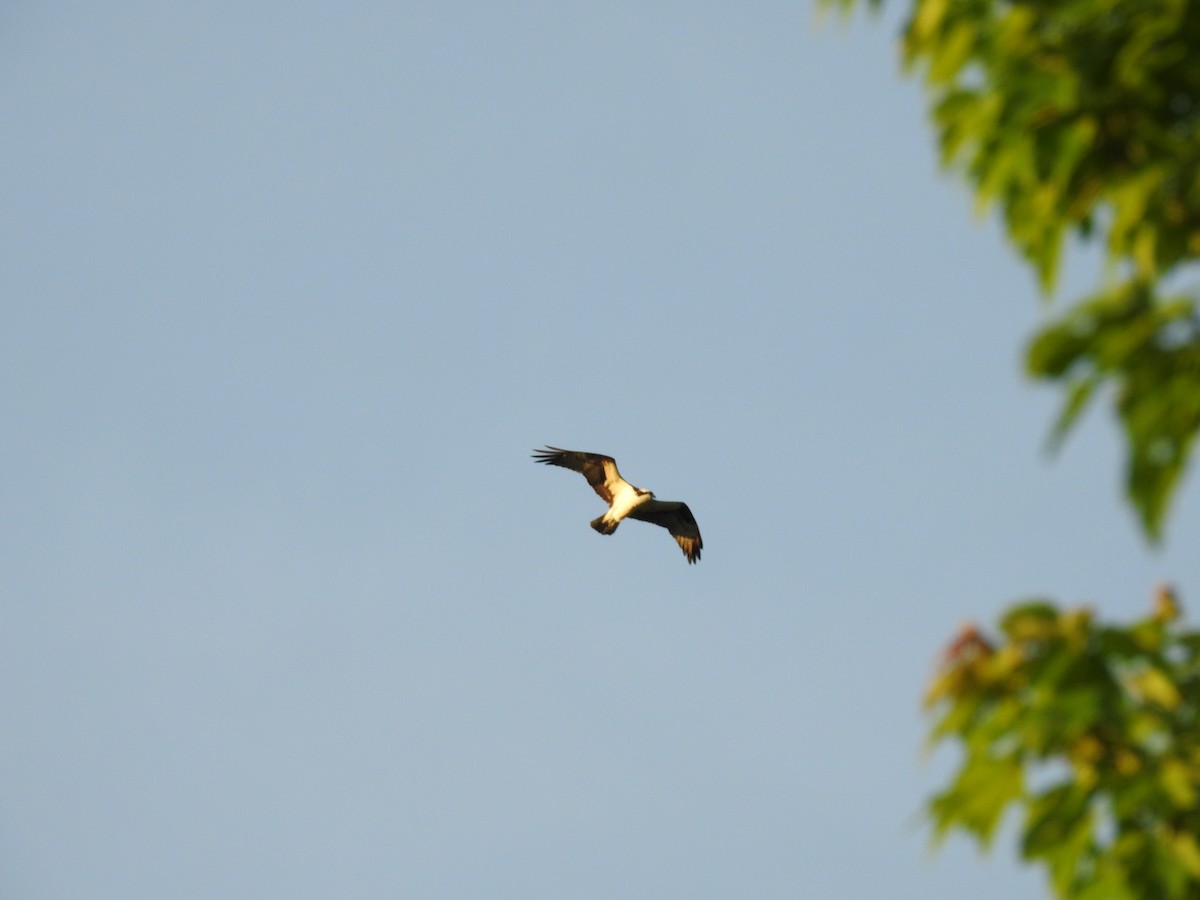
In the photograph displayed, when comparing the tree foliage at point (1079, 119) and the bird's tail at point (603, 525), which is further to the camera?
the bird's tail at point (603, 525)

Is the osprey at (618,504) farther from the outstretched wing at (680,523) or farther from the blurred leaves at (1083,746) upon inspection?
the blurred leaves at (1083,746)

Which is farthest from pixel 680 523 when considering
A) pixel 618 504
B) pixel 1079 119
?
pixel 1079 119

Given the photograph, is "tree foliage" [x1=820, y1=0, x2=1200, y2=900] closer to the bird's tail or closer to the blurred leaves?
the blurred leaves

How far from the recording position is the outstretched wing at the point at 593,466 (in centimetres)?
2934

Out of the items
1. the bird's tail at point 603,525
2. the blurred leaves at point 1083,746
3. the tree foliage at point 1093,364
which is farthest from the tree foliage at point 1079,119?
the bird's tail at point 603,525

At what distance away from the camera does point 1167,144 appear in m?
4.99

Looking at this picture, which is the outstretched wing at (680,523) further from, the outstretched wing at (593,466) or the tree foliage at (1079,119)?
the tree foliage at (1079,119)

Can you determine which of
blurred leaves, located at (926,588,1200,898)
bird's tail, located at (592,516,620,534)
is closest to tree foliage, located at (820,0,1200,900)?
blurred leaves, located at (926,588,1200,898)

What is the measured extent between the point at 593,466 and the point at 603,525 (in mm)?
1691

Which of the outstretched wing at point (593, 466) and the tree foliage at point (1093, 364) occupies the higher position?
the outstretched wing at point (593, 466)

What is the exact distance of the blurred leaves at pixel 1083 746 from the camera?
4.45 meters

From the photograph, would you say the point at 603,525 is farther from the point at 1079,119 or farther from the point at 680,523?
the point at 1079,119

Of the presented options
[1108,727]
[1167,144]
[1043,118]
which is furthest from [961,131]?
[1108,727]

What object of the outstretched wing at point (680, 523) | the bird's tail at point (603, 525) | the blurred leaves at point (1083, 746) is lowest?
the blurred leaves at point (1083, 746)
